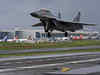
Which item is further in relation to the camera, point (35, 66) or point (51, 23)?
point (51, 23)

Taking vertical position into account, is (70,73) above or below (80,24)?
below

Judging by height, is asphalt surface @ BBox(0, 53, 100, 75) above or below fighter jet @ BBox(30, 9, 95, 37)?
below

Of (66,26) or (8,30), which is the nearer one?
(66,26)

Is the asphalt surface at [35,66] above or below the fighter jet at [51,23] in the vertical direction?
below

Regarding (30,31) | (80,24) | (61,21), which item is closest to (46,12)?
(61,21)

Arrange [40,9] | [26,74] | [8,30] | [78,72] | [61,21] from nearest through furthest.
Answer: [78,72] → [26,74] → [40,9] → [61,21] → [8,30]

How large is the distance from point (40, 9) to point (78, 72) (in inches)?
2114

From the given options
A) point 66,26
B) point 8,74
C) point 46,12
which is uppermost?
point 46,12

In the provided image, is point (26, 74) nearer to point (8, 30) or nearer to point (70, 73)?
point (70, 73)

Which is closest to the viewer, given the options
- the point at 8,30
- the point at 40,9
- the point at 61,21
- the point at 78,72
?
the point at 78,72

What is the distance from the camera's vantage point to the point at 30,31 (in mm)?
112125

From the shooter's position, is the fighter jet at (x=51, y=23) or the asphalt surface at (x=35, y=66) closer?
the asphalt surface at (x=35, y=66)

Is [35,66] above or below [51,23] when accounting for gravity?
below

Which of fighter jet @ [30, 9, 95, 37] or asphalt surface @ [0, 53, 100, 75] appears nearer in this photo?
asphalt surface @ [0, 53, 100, 75]
